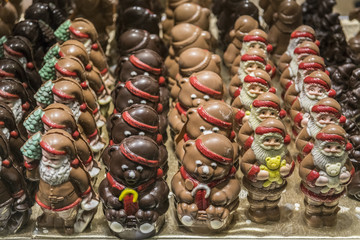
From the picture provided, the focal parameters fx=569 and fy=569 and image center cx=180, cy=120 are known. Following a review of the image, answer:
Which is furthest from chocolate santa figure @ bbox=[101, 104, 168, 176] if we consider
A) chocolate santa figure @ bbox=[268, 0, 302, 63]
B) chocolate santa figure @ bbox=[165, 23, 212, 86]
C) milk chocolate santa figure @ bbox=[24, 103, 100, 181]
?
chocolate santa figure @ bbox=[268, 0, 302, 63]

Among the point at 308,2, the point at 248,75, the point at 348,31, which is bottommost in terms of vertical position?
the point at 348,31

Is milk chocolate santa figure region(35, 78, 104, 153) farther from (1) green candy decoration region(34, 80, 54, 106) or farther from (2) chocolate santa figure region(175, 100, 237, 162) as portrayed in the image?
(2) chocolate santa figure region(175, 100, 237, 162)

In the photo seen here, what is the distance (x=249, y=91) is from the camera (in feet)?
9.66

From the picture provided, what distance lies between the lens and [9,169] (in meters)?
2.56

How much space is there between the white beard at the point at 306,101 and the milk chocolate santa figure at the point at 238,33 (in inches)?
24.2

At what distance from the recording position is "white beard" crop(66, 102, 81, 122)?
2779 millimetres

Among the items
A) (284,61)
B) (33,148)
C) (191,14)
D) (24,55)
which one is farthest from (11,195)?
(284,61)

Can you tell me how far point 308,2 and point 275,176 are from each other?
6.56 ft

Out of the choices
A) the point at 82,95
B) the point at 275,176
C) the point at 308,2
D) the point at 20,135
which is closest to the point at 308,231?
the point at 275,176

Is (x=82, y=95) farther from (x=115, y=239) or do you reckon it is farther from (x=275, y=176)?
(x=275, y=176)

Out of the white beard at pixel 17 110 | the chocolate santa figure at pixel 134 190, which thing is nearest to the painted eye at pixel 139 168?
the chocolate santa figure at pixel 134 190

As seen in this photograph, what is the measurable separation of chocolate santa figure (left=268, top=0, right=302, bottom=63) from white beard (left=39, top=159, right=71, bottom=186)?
71.8 inches

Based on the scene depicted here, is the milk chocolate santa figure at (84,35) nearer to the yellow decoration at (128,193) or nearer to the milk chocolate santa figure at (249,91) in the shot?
the milk chocolate santa figure at (249,91)

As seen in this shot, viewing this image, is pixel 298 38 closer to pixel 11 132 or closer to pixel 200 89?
pixel 200 89
